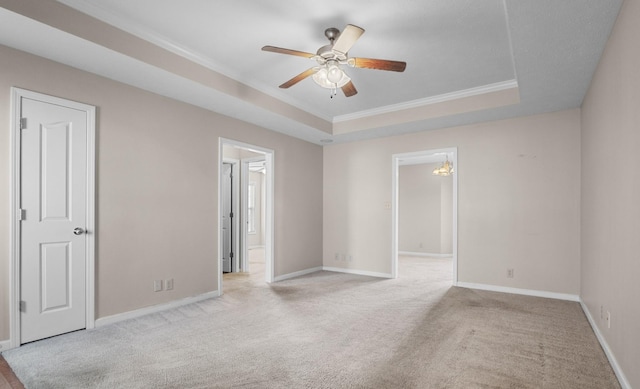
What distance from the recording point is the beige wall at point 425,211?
8.77 metres

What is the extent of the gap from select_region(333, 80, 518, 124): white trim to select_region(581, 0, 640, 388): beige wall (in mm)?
996

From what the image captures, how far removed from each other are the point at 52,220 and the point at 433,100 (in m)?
4.62

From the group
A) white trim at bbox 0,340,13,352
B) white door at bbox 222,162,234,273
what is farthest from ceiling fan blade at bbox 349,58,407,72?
white door at bbox 222,162,234,273

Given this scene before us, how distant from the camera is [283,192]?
18.8 feet

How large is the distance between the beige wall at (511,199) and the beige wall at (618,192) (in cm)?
100

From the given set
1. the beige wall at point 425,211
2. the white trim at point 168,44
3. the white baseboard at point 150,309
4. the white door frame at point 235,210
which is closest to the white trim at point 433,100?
the white trim at point 168,44

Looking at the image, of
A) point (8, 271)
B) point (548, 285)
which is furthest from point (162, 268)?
point (548, 285)

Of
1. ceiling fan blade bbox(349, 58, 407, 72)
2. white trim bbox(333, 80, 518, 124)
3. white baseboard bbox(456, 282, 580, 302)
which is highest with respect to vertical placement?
white trim bbox(333, 80, 518, 124)

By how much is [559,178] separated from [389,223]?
2515mm

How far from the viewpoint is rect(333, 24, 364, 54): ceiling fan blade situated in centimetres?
253

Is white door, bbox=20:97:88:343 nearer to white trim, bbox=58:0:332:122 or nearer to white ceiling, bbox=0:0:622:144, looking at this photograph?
white ceiling, bbox=0:0:622:144

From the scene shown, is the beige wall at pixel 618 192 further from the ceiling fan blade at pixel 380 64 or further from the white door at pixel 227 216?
the white door at pixel 227 216

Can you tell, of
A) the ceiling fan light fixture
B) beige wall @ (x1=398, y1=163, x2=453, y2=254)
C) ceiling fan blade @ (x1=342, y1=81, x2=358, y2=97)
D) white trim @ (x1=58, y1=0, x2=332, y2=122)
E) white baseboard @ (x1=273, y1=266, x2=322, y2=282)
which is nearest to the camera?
white trim @ (x1=58, y1=0, x2=332, y2=122)

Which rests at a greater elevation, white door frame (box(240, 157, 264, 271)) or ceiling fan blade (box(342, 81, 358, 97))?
ceiling fan blade (box(342, 81, 358, 97))
